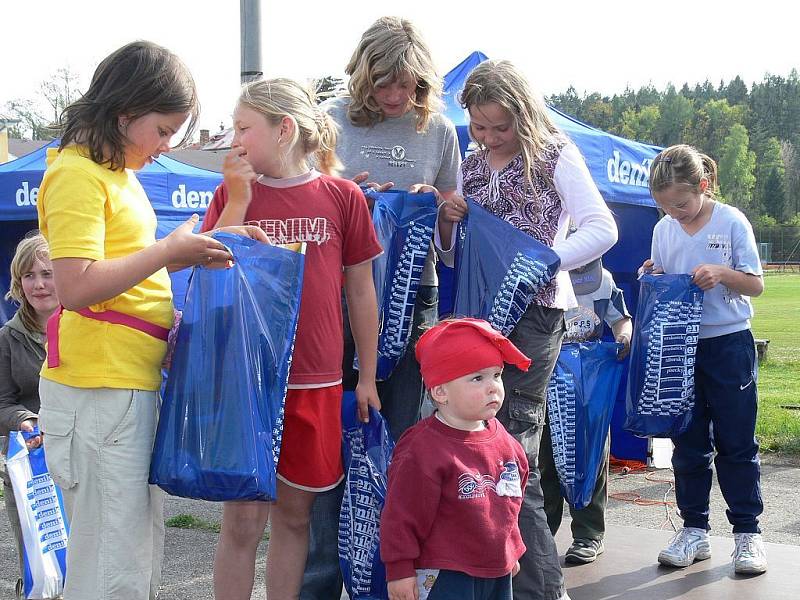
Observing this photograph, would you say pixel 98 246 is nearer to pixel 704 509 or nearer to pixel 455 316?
pixel 455 316

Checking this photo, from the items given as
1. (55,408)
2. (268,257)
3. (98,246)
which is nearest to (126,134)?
(98,246)

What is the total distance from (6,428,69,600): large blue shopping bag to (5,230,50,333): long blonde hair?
54 centimetres

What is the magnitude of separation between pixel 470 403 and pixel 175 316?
Answer: 82 cm

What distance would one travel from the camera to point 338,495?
3.21 metres

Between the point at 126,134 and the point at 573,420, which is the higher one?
the point at 126,134

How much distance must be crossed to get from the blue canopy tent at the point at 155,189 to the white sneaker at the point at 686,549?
491 cm

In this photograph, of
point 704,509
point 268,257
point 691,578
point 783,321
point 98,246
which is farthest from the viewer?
point 783,321

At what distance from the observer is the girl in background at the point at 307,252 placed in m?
2.67

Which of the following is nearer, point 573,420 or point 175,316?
point 175,316

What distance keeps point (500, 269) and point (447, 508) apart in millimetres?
829

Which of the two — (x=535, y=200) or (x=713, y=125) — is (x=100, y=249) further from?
(x=713, y=125)

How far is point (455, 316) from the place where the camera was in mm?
3168

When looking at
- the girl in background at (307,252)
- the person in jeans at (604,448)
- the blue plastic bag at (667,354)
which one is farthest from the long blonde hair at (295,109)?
the person in jeans at (604,448)

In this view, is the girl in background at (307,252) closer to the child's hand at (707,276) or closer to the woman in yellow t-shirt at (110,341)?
the woman in yellow t-shirt at (110,341)
